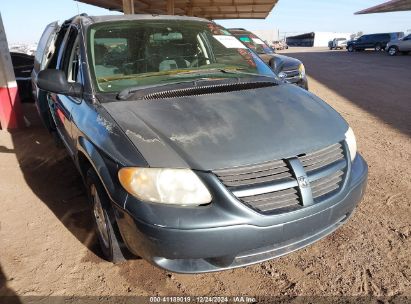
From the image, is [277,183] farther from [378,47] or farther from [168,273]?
[378,47]

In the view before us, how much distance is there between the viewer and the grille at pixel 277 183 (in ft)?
6.36

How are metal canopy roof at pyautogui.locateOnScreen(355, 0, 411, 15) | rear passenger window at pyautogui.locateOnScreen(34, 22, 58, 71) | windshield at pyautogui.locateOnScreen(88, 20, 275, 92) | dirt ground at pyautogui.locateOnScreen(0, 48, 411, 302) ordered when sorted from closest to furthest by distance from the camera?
dirt ground at pyautogui.locateOnScreen(0, 48, 411, 302), windshield at pyautogui.locateOnScreen(88, 20, 275, 92), rear passenger window at pyautogui.locateOnScreen(34, 22, 58, 71), metal canopy roof at pyautogui.locateOnScreen(355, 0, 411, 15)

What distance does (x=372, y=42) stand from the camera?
3275cm

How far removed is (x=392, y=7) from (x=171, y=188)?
44.5 meters

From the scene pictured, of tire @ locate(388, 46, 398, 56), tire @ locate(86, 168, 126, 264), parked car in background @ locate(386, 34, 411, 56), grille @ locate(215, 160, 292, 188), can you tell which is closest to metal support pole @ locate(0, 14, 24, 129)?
tire @ locate(86, 168, 126, 264)

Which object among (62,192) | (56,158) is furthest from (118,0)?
(62,192)

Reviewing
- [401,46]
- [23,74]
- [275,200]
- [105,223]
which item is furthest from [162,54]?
[401,46]

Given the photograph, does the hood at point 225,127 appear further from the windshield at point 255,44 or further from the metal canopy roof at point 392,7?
the metal canopy roof at point 392,7

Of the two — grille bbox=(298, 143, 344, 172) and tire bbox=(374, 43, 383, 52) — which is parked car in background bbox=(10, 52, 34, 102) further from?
tire bbox=(374, 43, 383, 52)

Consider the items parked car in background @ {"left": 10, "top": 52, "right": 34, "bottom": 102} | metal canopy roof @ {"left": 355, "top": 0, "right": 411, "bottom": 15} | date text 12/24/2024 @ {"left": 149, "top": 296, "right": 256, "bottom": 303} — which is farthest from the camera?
metal canopy roof @ {"left": 355, "top": 0, "right": 411, "bottom": 15}

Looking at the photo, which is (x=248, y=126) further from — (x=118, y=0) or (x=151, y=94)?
(x=118, y=0)

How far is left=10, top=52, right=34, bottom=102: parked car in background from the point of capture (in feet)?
27.1

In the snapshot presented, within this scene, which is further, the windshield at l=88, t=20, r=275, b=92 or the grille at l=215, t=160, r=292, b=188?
the windshield at l=88, t=20, r=275, b=92

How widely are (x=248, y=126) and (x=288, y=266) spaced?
43.2 inches
